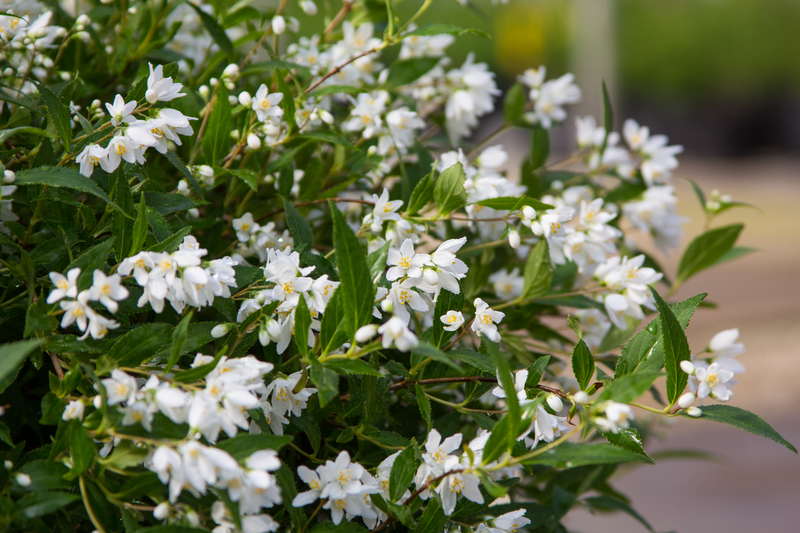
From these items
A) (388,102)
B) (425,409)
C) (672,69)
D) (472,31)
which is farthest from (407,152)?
(672,69)

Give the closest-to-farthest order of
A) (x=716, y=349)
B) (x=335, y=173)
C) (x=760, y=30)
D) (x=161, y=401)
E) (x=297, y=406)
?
(x=161, y=401), (x=297, y=406), (x=716, y=349), (x=335, y=173), (x=760, y=30)

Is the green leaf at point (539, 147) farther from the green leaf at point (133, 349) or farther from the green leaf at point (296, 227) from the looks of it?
the green leaf at point (133, 349)

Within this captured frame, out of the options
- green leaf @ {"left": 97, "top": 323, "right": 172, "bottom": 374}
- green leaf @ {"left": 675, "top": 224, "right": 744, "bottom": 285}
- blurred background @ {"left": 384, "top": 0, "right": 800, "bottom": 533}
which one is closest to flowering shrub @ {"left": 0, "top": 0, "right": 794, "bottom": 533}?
green leaf @ {"left": 97, "top": 323, "right": 172, "bottom": 374}

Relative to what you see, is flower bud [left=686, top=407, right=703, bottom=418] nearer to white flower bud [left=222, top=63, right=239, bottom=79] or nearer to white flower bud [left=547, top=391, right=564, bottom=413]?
white flower bud [left=547, top=391, right=564, bottom=413]

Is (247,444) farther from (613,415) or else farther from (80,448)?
(613,415)

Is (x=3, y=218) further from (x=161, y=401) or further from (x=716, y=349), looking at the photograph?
(x=716, y=349)

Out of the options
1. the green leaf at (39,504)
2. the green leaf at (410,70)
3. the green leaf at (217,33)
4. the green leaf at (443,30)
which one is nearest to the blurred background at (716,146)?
the green leaf at (410,70)
